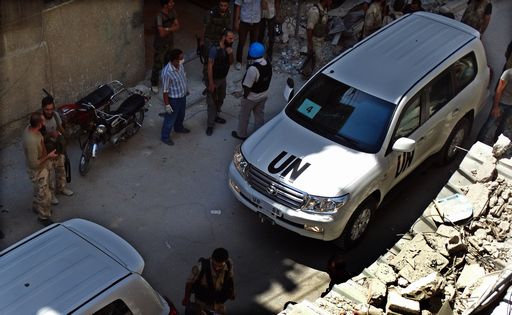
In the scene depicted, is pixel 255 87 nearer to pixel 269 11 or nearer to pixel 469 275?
pixel 269 11

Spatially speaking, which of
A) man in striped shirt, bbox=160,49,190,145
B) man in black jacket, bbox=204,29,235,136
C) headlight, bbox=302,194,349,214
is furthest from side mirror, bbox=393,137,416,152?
man in striped shirt, bbox=160,49,190,145

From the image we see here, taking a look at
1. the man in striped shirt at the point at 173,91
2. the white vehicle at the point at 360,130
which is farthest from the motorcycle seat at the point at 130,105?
the white vehicle at the point at 360,130

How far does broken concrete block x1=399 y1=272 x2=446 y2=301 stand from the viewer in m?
7.21

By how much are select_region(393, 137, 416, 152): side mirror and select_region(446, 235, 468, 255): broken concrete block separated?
5.11 ft

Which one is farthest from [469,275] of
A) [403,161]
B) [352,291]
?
[403,161]

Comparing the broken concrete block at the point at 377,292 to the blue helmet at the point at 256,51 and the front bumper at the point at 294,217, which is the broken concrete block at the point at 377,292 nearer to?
the front bumper at the point at 294,217

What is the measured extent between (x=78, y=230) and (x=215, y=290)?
154cm

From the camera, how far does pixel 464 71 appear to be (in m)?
10.6

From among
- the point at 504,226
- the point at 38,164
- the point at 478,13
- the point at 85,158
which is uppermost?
the point at 478,13

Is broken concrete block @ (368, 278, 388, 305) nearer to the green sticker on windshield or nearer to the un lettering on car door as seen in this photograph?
the un lettering on car door

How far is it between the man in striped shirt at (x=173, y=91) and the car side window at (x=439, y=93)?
3.59 m

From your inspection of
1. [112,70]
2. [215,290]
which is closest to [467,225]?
[215,290]

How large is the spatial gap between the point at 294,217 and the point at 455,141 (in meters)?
3.49

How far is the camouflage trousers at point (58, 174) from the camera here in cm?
944
